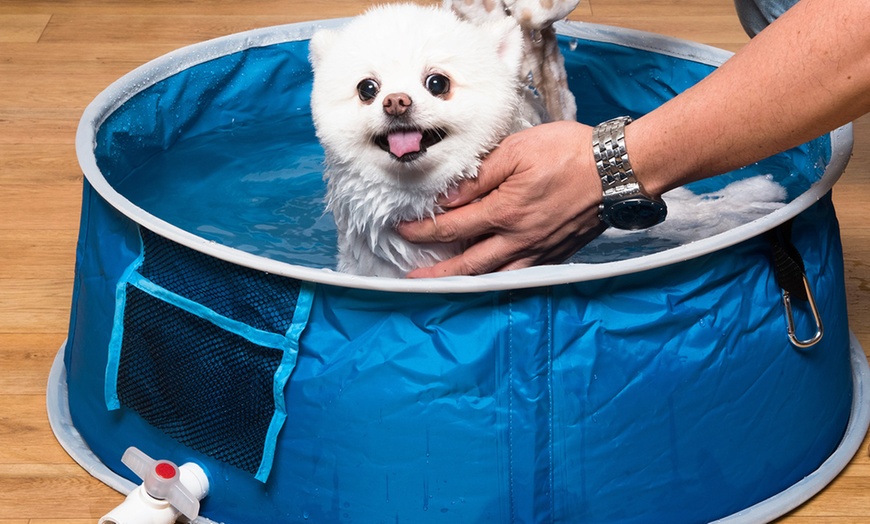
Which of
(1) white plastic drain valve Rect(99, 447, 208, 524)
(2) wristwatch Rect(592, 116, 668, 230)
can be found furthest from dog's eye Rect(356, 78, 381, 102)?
(1) white plastic drain valve Rect(99, 447, 208, 524)

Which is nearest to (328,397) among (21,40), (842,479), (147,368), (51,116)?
(147,368)

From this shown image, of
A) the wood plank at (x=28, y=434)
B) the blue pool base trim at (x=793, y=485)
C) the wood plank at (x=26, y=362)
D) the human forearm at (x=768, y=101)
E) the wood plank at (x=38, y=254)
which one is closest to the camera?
the human forearm at (x=768, y=101)

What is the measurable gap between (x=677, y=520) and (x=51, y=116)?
189 centimetres

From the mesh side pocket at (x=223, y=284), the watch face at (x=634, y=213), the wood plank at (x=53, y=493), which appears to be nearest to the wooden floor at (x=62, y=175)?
the wood plank at (x=53, y=493)

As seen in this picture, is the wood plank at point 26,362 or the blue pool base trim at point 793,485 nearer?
the blue pool base trim at point 793,485

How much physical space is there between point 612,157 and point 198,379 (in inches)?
22.7

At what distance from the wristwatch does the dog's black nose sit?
0.82 ft

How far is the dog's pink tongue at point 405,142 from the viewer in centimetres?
127

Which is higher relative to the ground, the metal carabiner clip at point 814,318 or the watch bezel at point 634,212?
the watch bezel at point 634,212

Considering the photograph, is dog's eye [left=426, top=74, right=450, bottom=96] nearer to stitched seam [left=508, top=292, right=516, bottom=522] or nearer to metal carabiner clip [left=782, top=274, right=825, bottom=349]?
stitched seam [left=508, top=292, right=516, bottom=522]

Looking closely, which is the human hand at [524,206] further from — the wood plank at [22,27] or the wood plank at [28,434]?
the wood plank at [22,27]

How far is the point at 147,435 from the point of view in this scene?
144 centimetres

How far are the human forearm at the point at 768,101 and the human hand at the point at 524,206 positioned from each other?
0.07 m

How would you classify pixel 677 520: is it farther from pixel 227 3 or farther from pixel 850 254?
pixel 227 3
